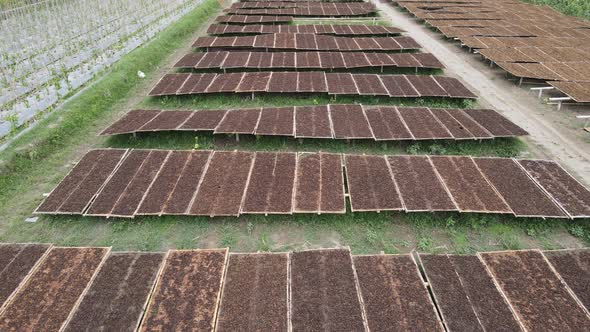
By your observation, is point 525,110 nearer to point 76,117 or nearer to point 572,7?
point 76,117

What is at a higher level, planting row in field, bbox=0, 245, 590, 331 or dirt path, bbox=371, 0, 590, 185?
dirt path, bbox=371, 0, 590, 185

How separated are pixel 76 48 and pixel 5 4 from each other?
5857mm

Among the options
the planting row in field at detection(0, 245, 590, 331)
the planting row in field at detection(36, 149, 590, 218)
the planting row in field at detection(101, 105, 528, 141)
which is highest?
the planting row in field at detection(101, 105, 528, 141)

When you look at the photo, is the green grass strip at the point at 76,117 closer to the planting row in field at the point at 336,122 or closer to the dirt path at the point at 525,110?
the planting row in field at the point at 336,122

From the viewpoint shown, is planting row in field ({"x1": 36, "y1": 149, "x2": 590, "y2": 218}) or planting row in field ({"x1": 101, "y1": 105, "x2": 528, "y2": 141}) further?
planting row in field ({"x1": 101, "y1": 105, "x2": 528, "y2": 141})

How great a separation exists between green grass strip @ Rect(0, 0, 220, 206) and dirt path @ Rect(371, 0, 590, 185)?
469 inches

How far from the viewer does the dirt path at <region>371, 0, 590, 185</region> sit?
860 cm

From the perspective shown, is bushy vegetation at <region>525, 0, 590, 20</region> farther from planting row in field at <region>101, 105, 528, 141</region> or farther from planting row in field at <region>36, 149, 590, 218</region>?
planting row in field at <region>36, 149, 590, 218</region>

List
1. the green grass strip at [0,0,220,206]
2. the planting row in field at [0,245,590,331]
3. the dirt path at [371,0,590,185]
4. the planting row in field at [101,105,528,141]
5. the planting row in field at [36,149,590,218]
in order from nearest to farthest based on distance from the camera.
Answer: the planting row in field at [0,245,590,331] → the planting row in field at [36,149,590,218] → the green grass strip at [0,0,220,206] → the dirt path at [371,0,590,185] → the planting row in field at [101,105,528,141]

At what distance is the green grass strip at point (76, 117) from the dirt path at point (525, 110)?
11.9 m

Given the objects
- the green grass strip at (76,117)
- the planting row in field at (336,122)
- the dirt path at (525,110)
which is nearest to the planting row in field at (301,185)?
the planting row in field at (336,122)

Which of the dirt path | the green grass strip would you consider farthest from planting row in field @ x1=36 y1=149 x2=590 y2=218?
the green grass strip

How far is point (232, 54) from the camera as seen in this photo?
14.1 m

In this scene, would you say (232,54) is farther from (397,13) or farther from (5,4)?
(397,13)
